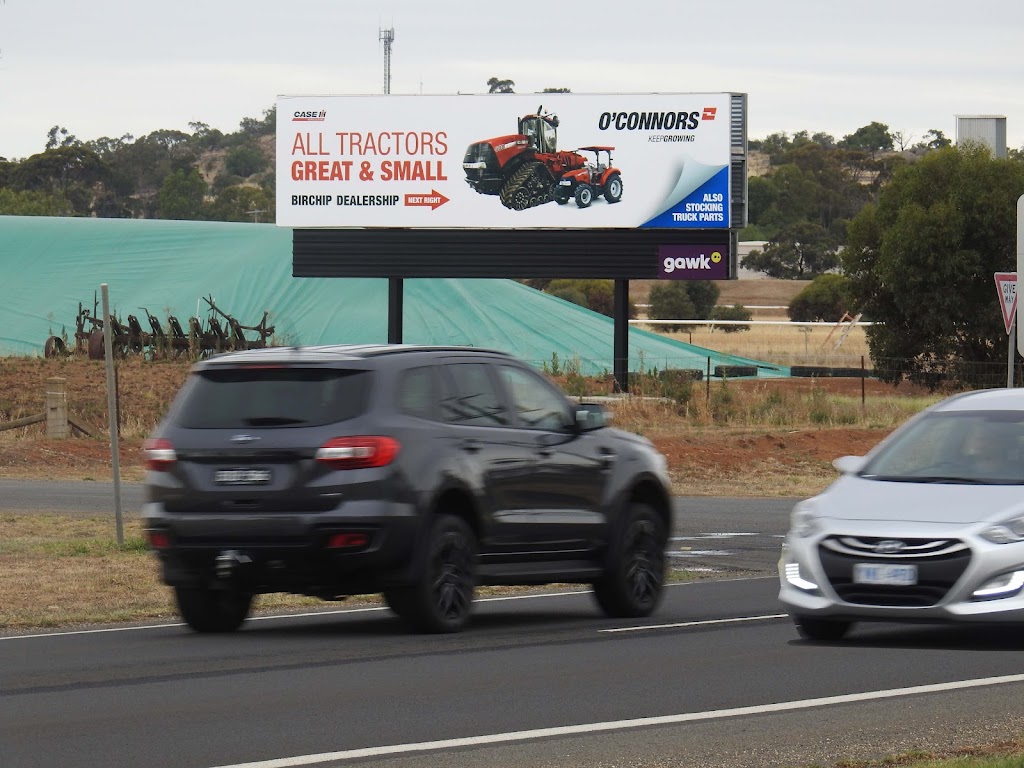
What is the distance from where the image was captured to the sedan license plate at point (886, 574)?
11.3m

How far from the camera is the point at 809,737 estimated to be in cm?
895

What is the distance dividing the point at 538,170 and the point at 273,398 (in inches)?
1383

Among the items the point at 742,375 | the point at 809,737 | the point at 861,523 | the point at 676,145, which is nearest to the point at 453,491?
the point at 861,523

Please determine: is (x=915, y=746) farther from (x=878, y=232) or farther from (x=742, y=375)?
(x=742, y=375)

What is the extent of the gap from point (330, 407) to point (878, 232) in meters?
42.1

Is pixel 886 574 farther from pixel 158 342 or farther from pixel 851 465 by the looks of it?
pixel 158 342

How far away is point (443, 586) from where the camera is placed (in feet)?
42.1

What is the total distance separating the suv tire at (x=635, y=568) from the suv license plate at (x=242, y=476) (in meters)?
3.11

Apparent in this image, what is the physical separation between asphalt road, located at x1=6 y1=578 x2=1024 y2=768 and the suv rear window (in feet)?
4.84

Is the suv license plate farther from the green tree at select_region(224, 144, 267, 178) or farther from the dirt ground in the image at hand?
the green tree at select_region(224, 144, 267, 178)

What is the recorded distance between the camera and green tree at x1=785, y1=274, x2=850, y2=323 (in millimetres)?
95500

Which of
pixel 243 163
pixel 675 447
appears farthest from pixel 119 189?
pixel 675 447

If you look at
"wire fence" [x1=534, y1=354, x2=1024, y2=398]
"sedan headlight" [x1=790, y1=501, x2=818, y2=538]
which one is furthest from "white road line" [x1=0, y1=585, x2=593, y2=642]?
"wire fence" [x1=534, y1=354, x2=1024, y2=398]

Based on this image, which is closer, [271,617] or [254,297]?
[271,617]
